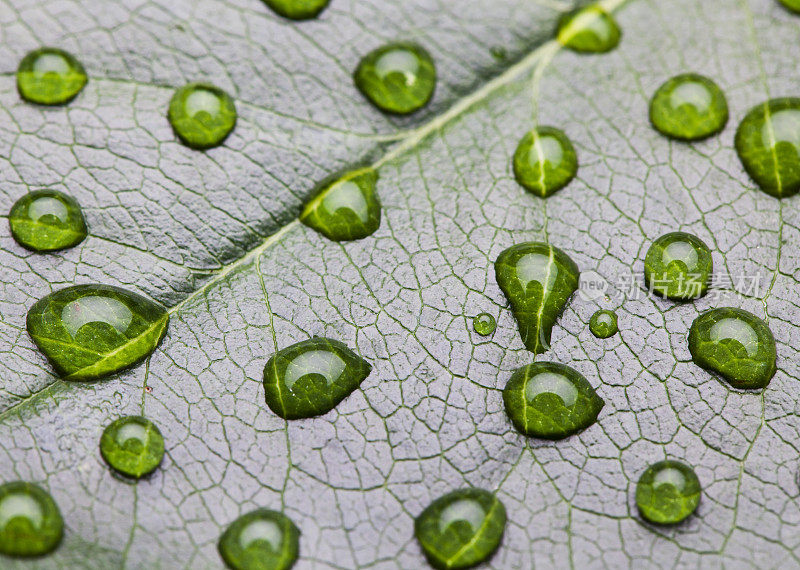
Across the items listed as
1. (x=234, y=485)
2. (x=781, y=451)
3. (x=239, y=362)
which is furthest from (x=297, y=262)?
(x=781, y=451)

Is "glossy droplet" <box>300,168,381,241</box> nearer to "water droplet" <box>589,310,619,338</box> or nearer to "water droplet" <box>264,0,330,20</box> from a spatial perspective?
"water droplet" <box>264,0,330,20</box>

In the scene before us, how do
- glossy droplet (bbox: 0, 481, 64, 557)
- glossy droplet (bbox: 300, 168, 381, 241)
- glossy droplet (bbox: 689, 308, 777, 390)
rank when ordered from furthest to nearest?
glossy droplet (bbox: 300, 168, 381, 241)
glossy droplet (bbox: 689, 308, 777, 390)
glossy droplet (bbox: 0, 481, 64, 557)

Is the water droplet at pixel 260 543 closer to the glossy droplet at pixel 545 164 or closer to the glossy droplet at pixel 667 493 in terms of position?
the glossy droplet at pixel 667 493

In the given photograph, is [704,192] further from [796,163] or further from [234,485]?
[234,485]

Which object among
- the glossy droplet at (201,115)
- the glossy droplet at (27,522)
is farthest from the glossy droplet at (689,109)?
the glossy droplet at (27,522)

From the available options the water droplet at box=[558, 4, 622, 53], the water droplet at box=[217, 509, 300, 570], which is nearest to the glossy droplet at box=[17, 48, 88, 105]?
the water droplet at box=[217, 509, 300, 570]

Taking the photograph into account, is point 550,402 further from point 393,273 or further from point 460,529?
point 393,273
